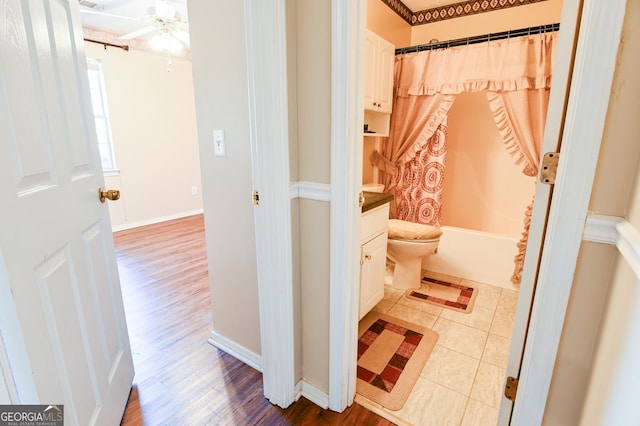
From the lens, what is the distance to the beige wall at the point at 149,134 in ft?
12.5

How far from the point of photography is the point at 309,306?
1.35 m

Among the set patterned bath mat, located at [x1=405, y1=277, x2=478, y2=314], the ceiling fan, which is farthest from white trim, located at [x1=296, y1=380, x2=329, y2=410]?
the ceiling fan

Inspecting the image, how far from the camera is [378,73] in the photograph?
2.30m

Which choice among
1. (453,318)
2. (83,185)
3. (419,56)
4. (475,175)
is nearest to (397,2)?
(419,56)

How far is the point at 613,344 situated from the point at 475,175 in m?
2.75

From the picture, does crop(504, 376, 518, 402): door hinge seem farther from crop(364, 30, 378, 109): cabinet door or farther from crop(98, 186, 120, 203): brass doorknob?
crop(364, 30, 378, 109): cabinet door

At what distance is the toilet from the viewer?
2.20m

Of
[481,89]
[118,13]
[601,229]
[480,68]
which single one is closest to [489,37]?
[480,68]

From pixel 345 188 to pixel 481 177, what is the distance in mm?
2573

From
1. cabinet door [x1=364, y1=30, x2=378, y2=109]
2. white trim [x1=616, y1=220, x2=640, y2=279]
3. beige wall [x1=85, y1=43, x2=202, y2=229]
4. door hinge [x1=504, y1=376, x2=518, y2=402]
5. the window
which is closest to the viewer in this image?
white trim [x1=616, y1=220, x2=640, y2=279]

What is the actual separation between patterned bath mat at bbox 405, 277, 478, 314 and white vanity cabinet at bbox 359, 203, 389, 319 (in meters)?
0.46

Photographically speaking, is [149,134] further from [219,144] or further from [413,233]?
[413,233]

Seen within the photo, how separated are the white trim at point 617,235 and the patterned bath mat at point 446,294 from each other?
152 cm

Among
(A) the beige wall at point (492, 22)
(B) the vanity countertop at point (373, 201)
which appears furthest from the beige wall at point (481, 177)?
(B) the vanity countertop at point (373, 201)
